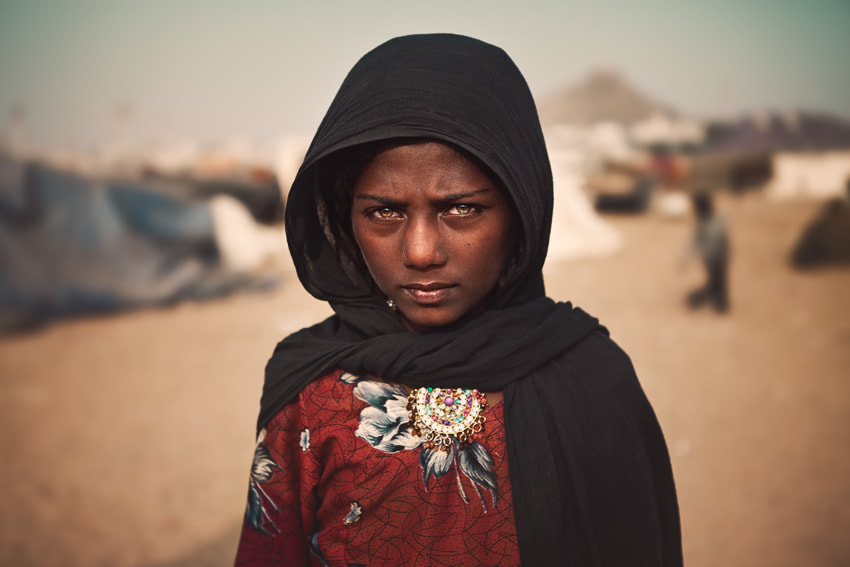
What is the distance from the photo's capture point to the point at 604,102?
136 ft

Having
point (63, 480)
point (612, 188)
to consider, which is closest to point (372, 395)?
point (63, 480)

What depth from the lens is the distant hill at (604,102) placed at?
129ft

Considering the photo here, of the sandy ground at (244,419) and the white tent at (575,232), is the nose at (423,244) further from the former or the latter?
the white tent at (575,232)

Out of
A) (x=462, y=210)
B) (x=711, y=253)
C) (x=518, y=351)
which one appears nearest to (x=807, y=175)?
(x=711, y=253)

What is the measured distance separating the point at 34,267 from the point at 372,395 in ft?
27.2

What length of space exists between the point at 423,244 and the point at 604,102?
143ft

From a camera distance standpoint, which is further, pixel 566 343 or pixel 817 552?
pixel 817 552

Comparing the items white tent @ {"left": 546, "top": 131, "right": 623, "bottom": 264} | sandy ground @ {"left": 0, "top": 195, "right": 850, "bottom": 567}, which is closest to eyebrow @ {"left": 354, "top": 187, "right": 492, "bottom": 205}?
sandy ground @ {"left": 0, "top": 195, "right": 850, "bottom": 567}

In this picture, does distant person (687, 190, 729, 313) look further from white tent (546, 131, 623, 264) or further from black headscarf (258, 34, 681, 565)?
black headscarf (258, 34, 681, 565)

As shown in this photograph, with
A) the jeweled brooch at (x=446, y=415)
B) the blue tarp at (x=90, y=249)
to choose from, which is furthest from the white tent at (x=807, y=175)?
the jeweled brooch at (x=446, y=415)

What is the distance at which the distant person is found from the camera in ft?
25.1

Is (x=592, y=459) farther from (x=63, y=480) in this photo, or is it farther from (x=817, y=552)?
(x=63, y=480)

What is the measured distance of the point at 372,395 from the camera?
1446 mm

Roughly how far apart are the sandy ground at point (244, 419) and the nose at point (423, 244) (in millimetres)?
2684
